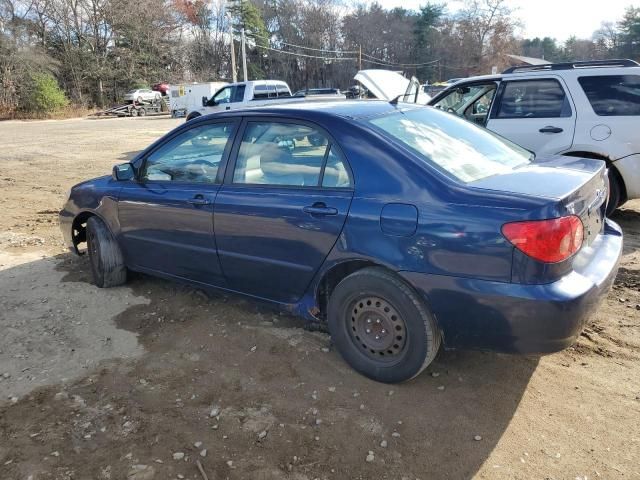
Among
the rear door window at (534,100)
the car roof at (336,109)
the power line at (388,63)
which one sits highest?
the power line at (388,63)

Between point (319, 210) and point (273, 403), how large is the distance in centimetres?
114

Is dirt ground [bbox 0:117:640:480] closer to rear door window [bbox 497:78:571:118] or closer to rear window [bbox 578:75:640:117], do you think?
rear window [bbox 578:75:640:117]

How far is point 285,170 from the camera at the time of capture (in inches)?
128

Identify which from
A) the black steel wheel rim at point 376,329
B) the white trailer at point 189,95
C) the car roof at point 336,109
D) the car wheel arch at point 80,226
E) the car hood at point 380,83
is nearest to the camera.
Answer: the black steel wheel rim at point 376,329

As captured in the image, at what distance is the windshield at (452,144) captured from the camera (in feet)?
9.49

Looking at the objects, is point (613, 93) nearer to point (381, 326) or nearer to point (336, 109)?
point (336, 109)

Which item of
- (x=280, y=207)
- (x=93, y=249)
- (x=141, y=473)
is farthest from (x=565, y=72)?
(x=141, y=473)

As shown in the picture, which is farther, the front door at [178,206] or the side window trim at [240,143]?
the front door at [178,206]

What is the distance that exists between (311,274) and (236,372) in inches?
31.2

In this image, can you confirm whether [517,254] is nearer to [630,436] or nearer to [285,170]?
[630,436]

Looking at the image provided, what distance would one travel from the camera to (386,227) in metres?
2.73

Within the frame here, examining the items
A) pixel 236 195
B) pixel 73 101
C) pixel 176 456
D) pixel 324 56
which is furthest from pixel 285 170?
pixel 324 56

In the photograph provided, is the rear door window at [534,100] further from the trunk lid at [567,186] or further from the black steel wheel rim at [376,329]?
the black steel wheel rim at [376,329]

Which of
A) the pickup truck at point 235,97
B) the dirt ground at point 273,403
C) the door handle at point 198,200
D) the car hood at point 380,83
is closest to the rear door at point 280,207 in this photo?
the door handle at point 198,200
